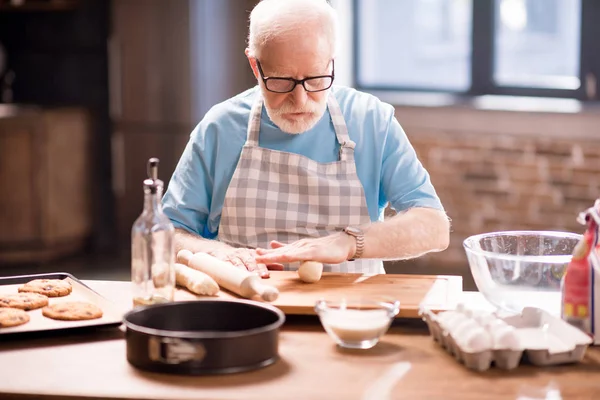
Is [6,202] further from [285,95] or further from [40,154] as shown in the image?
[285,95]

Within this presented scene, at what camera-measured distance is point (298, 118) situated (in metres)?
2.50

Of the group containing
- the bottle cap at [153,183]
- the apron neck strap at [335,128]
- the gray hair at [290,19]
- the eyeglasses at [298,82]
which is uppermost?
the gray hair at [290,19]

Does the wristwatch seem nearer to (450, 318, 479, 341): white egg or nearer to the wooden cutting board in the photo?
the wooden cutting board

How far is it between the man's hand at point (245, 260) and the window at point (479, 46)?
11.3ft

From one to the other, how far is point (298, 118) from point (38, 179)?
11.4 ft

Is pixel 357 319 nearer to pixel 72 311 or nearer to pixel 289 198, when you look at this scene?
pixel 72 311

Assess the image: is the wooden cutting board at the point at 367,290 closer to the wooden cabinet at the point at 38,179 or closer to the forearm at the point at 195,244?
the forearm at the point at 195,244

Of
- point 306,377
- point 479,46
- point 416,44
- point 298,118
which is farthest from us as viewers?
point 416,44

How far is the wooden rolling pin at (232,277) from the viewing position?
1.95m

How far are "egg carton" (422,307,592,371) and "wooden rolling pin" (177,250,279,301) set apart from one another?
34 cm

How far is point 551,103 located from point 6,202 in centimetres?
307

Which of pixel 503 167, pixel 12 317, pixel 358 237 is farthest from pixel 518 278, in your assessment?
pixel 503 167

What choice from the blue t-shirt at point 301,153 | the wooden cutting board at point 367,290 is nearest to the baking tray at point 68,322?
the wooden cutting board at point 367,290


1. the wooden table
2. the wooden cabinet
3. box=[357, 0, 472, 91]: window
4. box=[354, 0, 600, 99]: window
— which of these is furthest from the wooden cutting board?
the wooden cabinet
